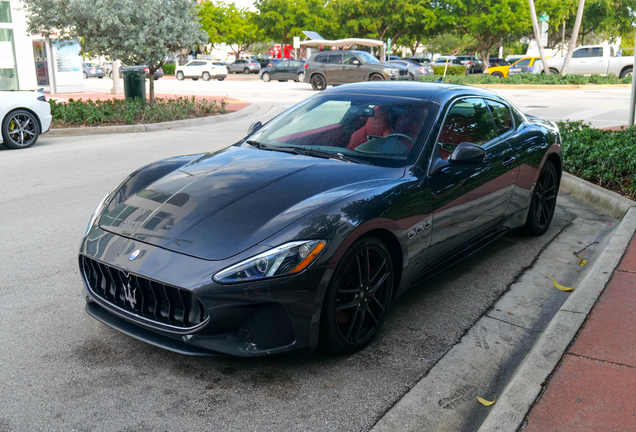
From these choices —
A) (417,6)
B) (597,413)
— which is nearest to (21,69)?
(597,413)

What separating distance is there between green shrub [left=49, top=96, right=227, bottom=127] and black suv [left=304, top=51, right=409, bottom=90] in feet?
41.7

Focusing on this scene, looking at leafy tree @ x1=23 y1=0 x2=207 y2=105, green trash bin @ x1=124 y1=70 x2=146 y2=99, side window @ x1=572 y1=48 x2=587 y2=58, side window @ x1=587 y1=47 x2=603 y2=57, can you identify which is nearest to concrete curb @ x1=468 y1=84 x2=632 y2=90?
side window @ x1=587 y1=47 x2=603 y2=57

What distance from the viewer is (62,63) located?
24.0 metres

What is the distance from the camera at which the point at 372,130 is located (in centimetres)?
430

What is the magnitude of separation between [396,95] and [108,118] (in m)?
11.1

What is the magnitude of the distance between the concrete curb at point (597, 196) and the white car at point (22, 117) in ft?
29.3

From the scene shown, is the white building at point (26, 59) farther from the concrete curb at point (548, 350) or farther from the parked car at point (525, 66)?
the parked car at point (525, 66)

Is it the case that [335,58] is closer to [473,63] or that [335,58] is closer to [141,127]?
[141,127]

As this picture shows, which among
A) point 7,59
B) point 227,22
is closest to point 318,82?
point 7,59

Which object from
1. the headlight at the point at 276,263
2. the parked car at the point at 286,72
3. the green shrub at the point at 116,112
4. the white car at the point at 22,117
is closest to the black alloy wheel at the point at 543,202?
the headlight at the point at 276,263

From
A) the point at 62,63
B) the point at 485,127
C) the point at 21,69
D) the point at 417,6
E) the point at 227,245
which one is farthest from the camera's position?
the point at 417,6

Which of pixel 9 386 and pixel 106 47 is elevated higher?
pixel 106 47

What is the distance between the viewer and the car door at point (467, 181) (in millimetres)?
4082

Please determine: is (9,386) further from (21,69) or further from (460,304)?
(21,69)
